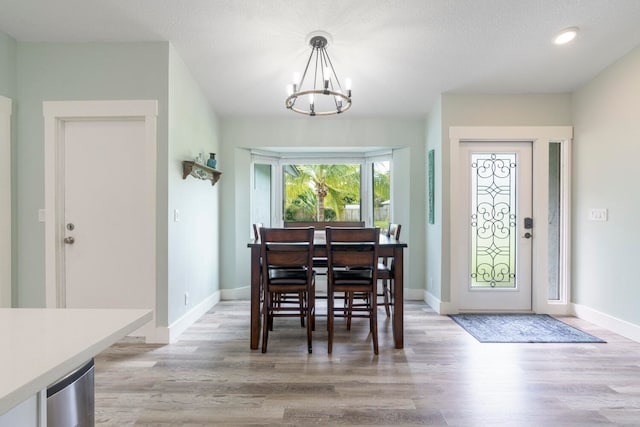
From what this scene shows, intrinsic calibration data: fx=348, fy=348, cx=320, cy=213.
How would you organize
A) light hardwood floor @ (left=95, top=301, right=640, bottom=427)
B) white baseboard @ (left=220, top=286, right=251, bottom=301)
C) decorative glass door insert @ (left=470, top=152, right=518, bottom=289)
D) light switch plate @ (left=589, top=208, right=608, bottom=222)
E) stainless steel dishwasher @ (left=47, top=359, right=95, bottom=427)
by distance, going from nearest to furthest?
stainless steel dishwasher @ (left=47, top=359, right=95, bottom=427)
light hardwood floor @ (left=95, top=301, right=640, bottom=427)
light switch plate @ (left=589, top=208, right=608, bottom=222)
decorative glass door insert @ (left=470, top=152, right=518, bottom=289)
white baseboard @ (left=220, top=286, right=251, bottom=301)

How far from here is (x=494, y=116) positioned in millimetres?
3857

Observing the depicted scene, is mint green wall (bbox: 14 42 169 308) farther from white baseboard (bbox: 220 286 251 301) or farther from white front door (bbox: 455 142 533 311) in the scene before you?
white front door (bbox: 455 142 533 311)

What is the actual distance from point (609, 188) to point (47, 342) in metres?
4.22

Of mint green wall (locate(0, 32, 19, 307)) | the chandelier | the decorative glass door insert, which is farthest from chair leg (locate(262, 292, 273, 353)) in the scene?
the decorative glass door insert

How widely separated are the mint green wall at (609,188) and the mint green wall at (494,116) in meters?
0.23

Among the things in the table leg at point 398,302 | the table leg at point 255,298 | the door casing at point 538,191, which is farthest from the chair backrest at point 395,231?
the table leg at point 255,298

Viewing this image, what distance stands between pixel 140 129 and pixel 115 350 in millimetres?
1818

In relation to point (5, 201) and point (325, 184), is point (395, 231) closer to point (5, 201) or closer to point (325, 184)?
point (325, 184)

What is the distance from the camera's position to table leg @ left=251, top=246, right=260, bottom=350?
2.80 m

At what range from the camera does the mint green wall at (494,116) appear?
385 cm

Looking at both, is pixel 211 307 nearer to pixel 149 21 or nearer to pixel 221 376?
pixel 221 376

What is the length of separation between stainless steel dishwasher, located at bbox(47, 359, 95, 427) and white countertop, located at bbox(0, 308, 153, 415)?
0.45 feet

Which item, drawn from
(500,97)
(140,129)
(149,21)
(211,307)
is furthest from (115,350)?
(500,97)

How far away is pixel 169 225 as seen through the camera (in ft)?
9.61
